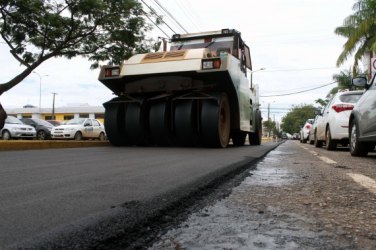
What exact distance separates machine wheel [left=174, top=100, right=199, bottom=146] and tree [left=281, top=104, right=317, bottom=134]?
95165 mm

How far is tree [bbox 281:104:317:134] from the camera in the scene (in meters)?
104

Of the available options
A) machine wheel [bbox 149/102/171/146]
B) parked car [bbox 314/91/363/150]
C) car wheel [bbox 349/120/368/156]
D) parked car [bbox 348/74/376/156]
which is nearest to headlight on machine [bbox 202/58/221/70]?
machine wheel [bbox 149/102/171/146]

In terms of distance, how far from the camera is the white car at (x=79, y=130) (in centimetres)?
2180

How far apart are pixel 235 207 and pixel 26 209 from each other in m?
1.38

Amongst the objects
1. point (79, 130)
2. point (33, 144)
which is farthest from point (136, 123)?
point (79, 130)

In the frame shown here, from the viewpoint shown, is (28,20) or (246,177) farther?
(28,20)

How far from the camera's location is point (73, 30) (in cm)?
1504

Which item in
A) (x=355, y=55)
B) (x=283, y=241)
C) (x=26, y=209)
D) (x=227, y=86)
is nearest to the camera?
(x=283, y=241)

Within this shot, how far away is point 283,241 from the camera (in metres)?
2.13

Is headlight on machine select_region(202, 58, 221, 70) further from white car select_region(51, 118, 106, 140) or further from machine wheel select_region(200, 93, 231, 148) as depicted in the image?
white car select_region(51, 118, 106, 140)

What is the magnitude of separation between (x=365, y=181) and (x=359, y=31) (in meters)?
19.0

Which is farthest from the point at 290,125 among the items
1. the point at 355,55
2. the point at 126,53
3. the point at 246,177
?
the point at 246,177

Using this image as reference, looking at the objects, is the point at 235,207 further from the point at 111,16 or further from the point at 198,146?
the point at 111,16

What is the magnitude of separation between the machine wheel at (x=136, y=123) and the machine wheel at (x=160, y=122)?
220 millimetres
